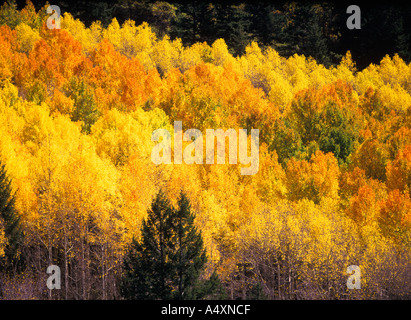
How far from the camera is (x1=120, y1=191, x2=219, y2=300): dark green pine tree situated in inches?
1215

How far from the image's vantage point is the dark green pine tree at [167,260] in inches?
1215

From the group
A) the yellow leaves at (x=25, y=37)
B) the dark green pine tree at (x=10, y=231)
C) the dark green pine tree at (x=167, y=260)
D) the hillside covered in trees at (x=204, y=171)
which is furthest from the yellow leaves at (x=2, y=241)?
the yellow leaves at (x=25, y=37)

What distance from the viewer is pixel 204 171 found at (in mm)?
54250

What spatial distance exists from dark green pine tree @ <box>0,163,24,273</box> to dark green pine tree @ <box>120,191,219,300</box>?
10.9 metres

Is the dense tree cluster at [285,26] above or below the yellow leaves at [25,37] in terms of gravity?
above

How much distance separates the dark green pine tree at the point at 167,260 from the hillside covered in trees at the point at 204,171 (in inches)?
154

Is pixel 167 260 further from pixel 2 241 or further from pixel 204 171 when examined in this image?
pixel 204 171

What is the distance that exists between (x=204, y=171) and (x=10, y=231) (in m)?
21.5

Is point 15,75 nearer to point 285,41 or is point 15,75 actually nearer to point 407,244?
point 285,41

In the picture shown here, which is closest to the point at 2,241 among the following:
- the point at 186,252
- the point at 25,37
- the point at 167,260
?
the point at 167,260

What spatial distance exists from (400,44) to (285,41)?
21.5 meters

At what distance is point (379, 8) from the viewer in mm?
99562

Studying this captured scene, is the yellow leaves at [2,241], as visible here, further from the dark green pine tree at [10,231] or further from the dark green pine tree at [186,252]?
the dark green pine tree at [186,252]
